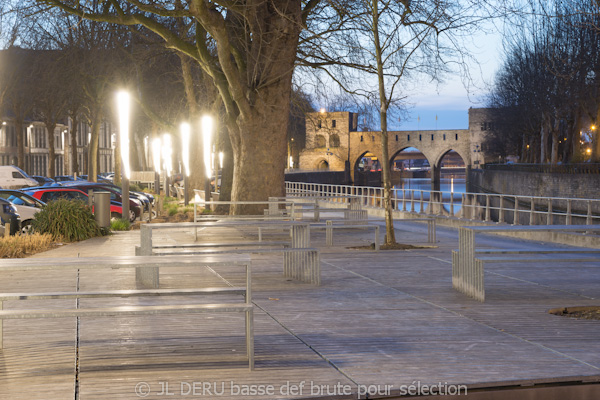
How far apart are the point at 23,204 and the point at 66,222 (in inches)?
167

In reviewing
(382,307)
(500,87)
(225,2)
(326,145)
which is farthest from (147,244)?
(326,145)

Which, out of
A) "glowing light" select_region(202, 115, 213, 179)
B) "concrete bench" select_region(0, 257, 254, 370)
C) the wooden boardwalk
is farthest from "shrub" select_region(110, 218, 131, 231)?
"concrete bench" select_region(0, 257, 254, 370)

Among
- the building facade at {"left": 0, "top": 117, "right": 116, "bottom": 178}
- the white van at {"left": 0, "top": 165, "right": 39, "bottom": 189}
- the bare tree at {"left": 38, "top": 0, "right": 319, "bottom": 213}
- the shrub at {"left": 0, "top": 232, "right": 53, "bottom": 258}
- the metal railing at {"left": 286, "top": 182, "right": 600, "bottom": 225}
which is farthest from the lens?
the building facade at {"left": 0, "top": 117, "right": 116, "bottom": 178}

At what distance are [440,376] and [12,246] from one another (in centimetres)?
1136

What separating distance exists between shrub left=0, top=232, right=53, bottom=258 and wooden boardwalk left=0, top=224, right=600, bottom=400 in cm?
368

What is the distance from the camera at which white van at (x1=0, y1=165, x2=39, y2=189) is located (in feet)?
154

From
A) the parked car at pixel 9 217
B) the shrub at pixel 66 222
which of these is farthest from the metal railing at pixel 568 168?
the parked car at pixel 9 217

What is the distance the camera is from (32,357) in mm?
6250

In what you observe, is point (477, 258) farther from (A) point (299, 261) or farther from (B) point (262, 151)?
(B) point (262, 151)

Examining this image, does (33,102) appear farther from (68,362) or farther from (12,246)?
(68,362)

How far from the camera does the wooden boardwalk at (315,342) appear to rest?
550 centimetres

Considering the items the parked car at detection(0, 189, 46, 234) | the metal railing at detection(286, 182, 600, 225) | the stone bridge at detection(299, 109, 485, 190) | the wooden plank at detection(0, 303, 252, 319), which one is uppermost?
the stone bridge at detection(299, 109, 485, 190)

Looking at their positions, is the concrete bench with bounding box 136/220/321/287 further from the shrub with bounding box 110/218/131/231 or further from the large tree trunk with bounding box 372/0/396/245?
the shrub with bounding box 110/218/131/231

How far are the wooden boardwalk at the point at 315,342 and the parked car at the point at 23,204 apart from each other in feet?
36.2
